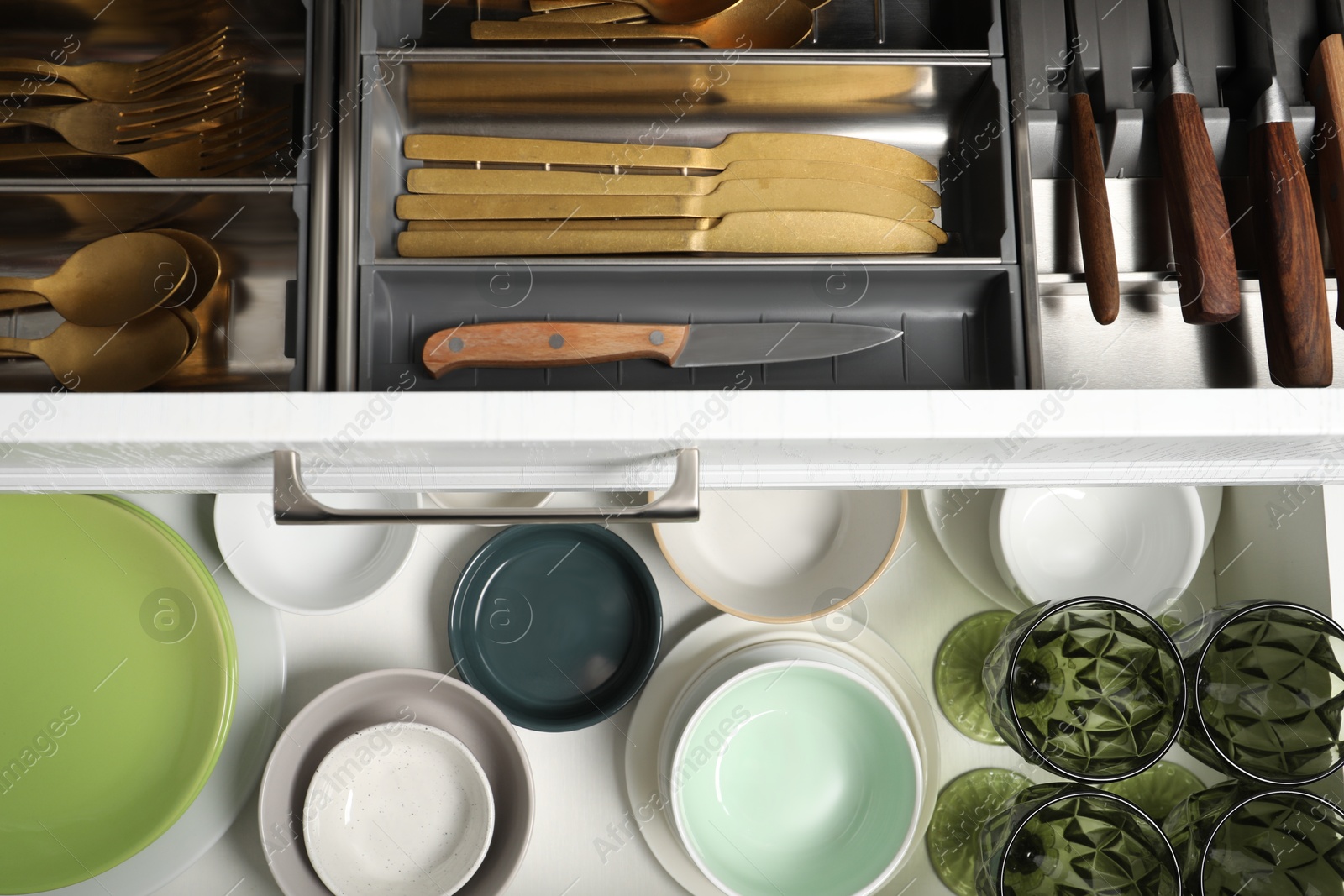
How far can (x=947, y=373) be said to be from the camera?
0.55 metres

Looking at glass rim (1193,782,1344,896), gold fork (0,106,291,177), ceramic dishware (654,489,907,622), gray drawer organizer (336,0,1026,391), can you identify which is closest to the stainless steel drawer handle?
gray drawer organizer (336,0,1026,391)

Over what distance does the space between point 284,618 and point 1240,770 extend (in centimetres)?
73

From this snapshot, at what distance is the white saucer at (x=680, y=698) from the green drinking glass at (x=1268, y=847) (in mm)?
184

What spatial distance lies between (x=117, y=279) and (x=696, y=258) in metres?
0.43

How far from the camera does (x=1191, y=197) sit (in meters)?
0.49

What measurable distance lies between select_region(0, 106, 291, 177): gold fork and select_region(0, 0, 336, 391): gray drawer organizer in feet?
0.03

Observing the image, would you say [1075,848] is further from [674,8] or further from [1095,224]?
[674,8]

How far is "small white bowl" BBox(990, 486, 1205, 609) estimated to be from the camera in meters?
0.62

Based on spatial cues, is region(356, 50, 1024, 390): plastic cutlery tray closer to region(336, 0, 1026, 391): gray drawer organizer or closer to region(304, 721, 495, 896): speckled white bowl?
region(336, 0, 1026, 391): gray drawer organizer

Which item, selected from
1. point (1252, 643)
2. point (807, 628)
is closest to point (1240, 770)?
point (1252, 643)

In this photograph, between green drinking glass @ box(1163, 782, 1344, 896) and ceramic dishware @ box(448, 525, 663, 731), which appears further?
ceramic dishware @ box(448, 525, 663, 731)

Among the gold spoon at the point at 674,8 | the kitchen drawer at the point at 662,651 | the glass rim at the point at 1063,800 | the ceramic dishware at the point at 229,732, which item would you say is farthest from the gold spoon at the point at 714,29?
the glass rim at the point at 1063,800

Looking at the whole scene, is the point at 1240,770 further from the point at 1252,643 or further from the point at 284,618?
the point at 284,618

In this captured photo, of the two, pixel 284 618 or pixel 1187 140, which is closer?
pixel 1187 140
